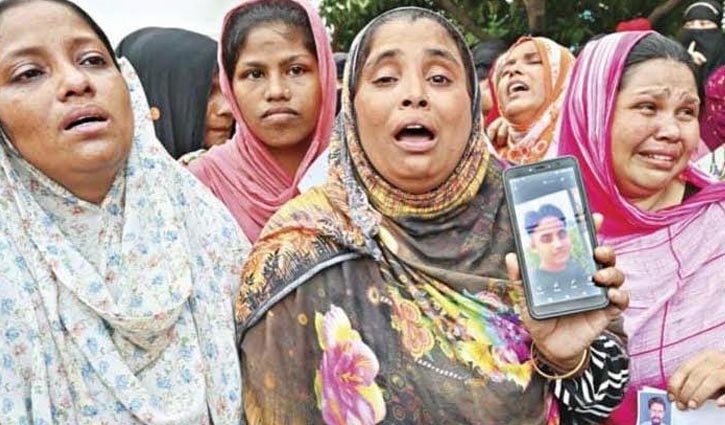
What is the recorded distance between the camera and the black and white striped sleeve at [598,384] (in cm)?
209

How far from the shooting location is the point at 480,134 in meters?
2.32

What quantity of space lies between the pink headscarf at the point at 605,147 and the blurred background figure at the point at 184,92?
54.9 inches

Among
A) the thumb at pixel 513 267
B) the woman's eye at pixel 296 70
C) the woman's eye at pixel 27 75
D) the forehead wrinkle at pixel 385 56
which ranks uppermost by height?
the woman's eye at pixel 27 75

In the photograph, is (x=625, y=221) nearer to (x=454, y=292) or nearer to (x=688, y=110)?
(x=688, y=110)

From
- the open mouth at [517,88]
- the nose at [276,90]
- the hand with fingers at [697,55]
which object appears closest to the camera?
the nose at [276,90]

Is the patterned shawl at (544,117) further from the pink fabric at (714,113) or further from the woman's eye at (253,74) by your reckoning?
the woman's eye at (253,74)

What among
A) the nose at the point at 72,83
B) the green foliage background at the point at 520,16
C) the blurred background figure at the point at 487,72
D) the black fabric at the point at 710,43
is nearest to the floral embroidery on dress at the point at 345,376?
the nose at the point at 72,83

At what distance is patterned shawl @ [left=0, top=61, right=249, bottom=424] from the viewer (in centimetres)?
188

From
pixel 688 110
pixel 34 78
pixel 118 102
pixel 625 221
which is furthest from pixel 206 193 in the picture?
pixel 688 110

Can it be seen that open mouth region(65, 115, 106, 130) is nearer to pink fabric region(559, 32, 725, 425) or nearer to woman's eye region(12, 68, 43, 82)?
woman's eye region(12, 68, 43, 82)

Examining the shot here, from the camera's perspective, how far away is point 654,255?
2.49 metres

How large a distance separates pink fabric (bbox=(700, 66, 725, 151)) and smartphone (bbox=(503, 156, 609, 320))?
11.2 ft

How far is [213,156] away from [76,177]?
106 centimetres

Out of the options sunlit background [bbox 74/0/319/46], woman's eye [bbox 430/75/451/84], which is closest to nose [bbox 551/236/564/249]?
woman's eye [bbox 430/75/451/84]
